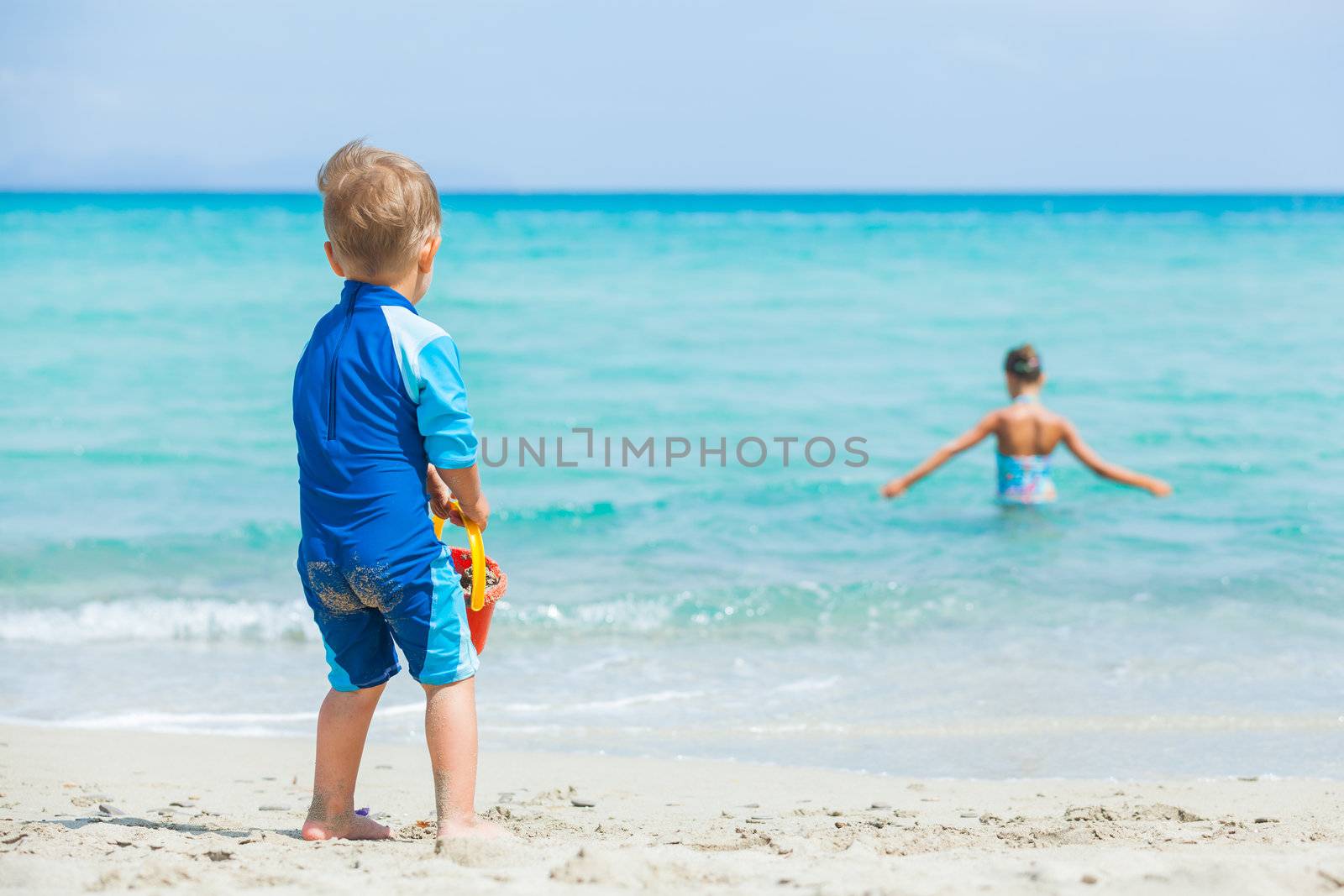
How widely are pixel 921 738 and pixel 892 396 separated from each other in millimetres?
8736

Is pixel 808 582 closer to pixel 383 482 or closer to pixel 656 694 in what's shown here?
pixel 656 694

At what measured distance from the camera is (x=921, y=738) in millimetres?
4645

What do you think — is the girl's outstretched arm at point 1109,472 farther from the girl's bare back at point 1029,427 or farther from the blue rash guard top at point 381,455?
the blue rash guard top at point 381,455

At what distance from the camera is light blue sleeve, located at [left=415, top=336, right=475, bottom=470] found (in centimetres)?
265

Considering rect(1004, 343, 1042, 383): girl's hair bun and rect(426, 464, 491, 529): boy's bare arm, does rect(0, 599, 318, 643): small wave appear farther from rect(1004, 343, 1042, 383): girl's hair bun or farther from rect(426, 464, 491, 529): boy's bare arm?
rect(1004, 343, 1042, 383): girl's hair bun

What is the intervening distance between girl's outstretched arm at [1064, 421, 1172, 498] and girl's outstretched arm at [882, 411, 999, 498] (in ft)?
1.65

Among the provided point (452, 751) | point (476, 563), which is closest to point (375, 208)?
point (476, 563)

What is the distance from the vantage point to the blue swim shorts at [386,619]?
267 cm

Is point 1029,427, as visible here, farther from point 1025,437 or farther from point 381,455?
point 381,455

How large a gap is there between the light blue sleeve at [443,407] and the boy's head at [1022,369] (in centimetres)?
617

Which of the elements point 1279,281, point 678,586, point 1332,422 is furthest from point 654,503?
point 1279,281

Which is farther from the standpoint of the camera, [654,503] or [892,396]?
[892,396]

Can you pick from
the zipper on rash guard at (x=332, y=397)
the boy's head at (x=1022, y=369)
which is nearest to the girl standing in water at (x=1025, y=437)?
the boy's head at (x=1022, y=369)

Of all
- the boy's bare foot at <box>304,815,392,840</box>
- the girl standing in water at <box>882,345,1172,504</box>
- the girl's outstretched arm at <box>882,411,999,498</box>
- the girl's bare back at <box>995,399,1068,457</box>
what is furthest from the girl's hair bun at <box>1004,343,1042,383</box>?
the boy's bare foot at <box>304,815,392,840</box>
